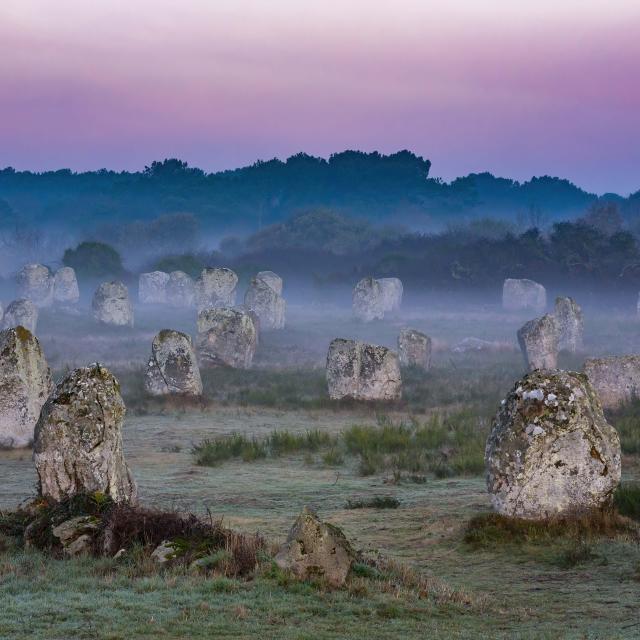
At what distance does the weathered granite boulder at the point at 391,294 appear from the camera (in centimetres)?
7544

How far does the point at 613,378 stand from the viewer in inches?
1159

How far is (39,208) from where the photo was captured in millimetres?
198250

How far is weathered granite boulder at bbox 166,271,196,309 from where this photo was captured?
83.1m

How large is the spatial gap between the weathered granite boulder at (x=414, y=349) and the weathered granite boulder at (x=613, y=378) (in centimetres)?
1482

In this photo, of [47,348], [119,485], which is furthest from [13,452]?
[47,348]

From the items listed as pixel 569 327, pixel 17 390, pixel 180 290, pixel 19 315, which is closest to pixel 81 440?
pixel 17 390

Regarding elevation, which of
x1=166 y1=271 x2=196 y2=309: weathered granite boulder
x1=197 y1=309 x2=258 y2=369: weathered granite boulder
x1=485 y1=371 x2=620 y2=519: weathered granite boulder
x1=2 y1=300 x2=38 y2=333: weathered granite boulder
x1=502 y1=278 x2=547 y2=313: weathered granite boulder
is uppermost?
x1=166 y1=271 x2=196 y2=309: weathered granite boulder

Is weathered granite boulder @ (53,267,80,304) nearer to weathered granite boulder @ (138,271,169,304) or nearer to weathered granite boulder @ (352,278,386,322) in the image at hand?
weathered granite boulder @ (138,271,169,304)

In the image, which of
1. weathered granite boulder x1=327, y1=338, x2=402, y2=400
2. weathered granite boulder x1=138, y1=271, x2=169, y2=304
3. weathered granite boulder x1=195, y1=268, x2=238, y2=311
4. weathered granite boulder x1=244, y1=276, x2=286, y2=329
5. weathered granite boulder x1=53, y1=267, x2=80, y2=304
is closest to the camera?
weathered granite boulder x1=327, y1=338, x2=402, y2=400

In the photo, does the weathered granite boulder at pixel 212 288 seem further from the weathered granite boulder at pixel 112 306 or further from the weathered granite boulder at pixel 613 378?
the weathered granite boulder at pixel 613 378

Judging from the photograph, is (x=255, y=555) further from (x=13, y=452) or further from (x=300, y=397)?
(x=300, y=397)

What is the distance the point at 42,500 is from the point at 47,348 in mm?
40700

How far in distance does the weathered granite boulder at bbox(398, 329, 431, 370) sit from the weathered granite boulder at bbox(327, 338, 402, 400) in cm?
1106

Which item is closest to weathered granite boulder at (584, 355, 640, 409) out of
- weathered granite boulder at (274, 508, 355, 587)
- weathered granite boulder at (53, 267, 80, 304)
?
weathered granite boulder at (274, 508, 355, 587)
